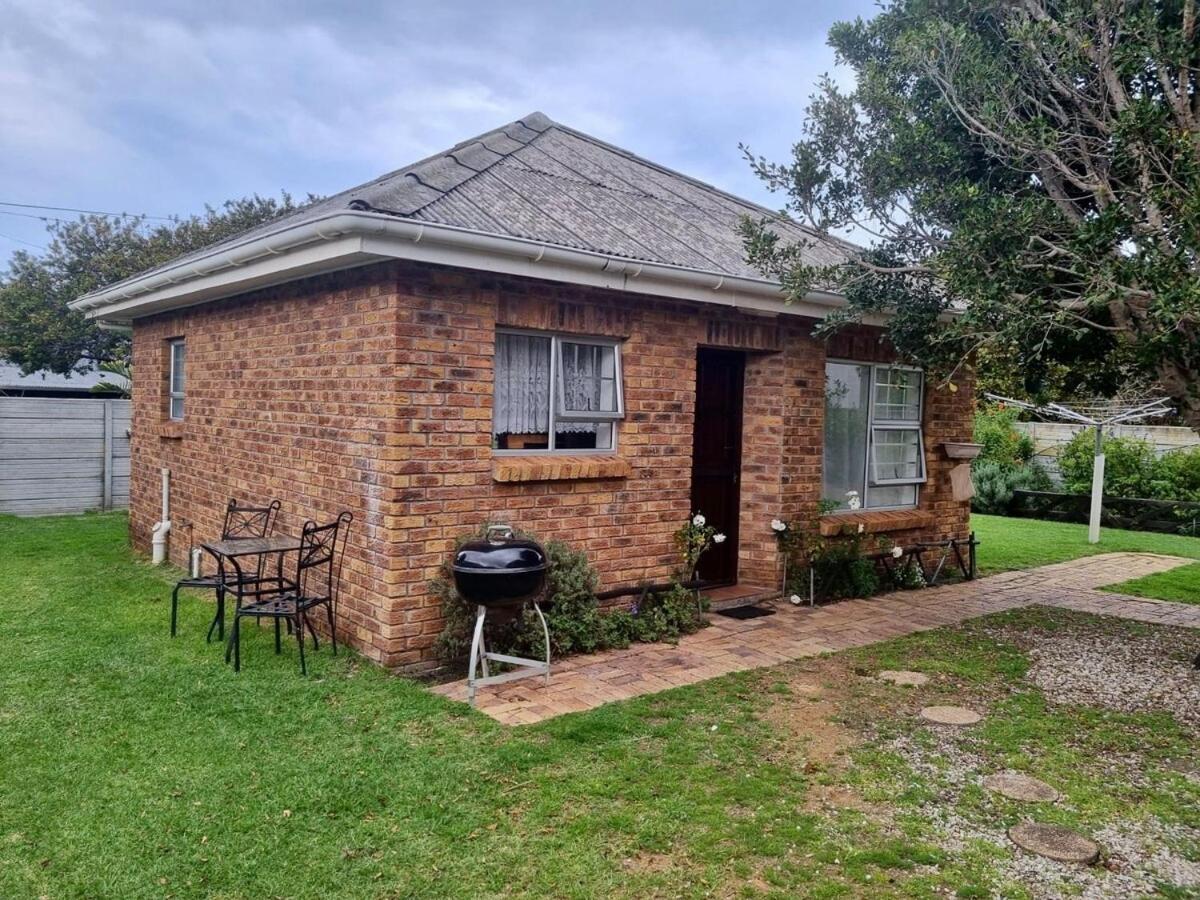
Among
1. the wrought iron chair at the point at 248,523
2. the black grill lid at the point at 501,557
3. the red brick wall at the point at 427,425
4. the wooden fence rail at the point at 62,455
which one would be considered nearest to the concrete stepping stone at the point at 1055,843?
the black grill lid at the point at 501,557

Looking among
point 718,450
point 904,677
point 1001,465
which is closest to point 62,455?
point 718,450

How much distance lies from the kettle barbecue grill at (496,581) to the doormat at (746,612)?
7.99 ft

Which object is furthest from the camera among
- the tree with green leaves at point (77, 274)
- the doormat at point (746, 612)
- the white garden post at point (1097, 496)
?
the tree with green leaves at point (77, 274)

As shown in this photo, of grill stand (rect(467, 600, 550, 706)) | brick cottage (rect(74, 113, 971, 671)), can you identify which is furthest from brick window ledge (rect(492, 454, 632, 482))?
grill stand (rect(467, 600, 550, 706))

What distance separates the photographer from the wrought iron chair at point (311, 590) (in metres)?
5.46

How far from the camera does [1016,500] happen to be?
16.9 m

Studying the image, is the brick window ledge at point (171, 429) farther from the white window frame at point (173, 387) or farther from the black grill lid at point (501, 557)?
the black grill lid at point (501, 557)

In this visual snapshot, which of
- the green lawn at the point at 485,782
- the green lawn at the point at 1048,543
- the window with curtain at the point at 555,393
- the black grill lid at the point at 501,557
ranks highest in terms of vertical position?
the window with curtain at the point at 555,393

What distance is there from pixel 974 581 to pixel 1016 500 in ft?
28.0

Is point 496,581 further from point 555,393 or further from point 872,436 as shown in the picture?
point 872,436

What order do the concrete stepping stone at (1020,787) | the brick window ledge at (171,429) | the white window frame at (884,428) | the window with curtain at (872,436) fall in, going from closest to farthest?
the concrete stepping stone at (1020,787) < the window with curtain at (872,436) < the white window frame at (884,428) < the brick window ledge at (171,429)

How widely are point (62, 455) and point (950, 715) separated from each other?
13488 millimetres

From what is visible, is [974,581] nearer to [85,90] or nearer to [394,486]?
[394,486]

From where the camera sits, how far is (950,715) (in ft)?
16.3
